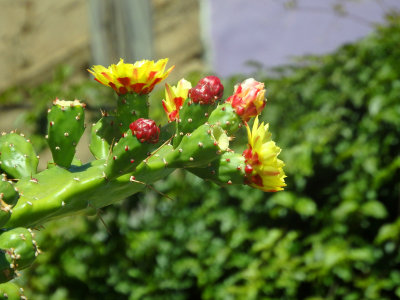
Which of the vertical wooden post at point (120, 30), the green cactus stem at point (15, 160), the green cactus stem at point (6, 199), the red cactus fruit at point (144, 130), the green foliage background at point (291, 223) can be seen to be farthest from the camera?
the vertical wooden post at point (120, 30)

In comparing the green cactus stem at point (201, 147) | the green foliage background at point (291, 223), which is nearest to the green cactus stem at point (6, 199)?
the green cactus stem at point (201, 147)

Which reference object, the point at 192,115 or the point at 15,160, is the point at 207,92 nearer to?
the point at 192,115

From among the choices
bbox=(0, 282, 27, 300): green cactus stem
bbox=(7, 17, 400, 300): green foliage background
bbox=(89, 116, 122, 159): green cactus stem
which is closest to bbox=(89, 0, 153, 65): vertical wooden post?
bbox=(7, 17, 400, 300): green foliage background

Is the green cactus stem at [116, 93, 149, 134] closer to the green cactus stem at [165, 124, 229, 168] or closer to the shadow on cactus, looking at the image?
the shadow on cactus

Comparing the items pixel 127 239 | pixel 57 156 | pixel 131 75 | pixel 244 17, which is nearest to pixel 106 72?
pixel 131 75

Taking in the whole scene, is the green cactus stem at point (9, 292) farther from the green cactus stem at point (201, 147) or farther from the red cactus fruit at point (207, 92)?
the red cactus fruit at point (207, 92)

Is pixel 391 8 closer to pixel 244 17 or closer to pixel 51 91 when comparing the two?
pixel 244 17
